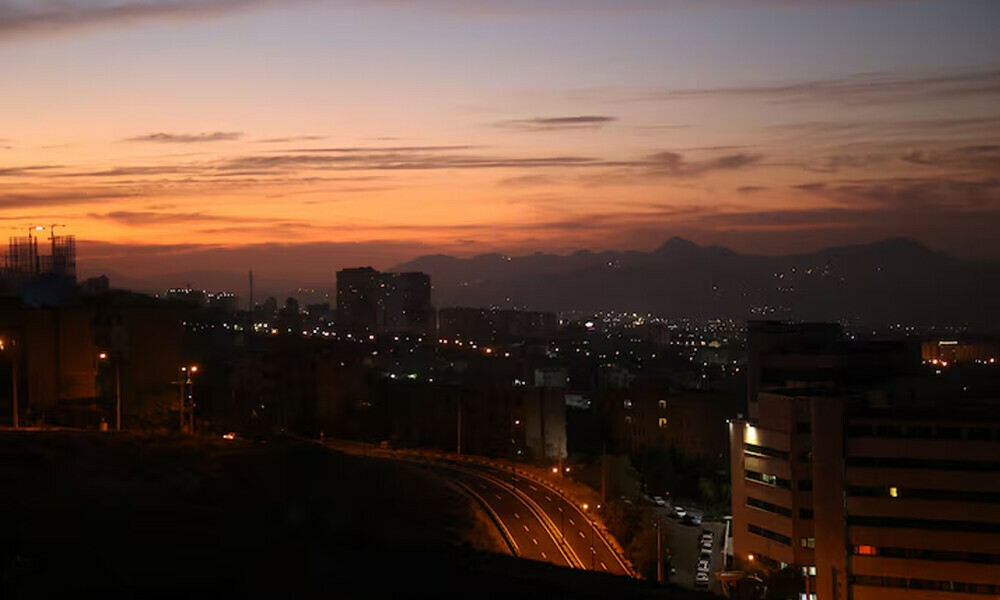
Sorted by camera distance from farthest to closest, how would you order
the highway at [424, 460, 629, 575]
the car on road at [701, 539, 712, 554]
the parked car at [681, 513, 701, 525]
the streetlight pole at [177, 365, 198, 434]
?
1. the parked car at [681, 513, 701, 525]
2. the streetlight pole at [177, 365, 198, 434]
3. the car on road at [701, 539, 712, 554]
4. the highway at [424, 460, 629, 575]

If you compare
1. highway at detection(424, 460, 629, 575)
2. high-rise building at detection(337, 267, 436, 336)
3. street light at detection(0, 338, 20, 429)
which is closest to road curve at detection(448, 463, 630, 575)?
highway at detection(424, 460, 629, 575)

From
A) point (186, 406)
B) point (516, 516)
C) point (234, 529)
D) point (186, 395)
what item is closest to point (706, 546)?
point (516, 516)

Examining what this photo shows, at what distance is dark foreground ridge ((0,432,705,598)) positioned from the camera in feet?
35.1

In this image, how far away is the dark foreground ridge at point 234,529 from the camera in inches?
421

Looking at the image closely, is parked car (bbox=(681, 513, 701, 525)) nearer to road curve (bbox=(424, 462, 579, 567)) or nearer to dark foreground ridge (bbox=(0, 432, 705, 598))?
road curve (bbox=(424, 462, 579, 567))

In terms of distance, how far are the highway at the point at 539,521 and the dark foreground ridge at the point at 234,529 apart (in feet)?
2.53

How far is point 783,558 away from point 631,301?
138 metres

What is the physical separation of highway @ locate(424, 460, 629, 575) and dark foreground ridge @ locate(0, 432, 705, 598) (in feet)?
2.53

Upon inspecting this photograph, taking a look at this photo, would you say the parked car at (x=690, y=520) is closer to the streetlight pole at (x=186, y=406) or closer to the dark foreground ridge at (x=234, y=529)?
the dark foreground ridge at (x=234, y=529)

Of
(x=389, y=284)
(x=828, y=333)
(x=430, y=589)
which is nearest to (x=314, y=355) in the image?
(x=828, y=333)

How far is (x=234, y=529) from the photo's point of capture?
1315cm

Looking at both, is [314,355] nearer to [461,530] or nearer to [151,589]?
[461,530]

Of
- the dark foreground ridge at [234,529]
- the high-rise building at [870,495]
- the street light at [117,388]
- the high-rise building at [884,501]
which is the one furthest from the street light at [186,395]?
the high-rise building at [884,501]

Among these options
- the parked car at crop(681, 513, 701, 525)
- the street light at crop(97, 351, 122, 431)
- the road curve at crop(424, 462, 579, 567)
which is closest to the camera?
the road curve at crop(424, 462, 579, 567)
